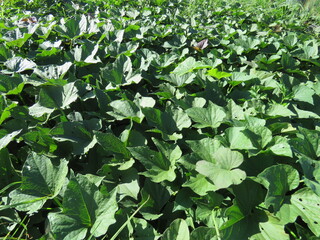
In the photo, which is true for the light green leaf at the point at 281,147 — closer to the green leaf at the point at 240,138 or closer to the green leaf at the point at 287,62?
the green leaf at the point at 240,138

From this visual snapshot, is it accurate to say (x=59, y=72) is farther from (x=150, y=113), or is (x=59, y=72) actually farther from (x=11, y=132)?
(x=150, y=113)

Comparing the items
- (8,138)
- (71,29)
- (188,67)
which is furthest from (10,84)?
(188,67)

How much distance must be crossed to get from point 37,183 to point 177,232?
63 cm

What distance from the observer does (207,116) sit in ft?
4.83

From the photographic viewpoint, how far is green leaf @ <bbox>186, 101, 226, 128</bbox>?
1.43 metres

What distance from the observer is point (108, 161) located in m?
1.33

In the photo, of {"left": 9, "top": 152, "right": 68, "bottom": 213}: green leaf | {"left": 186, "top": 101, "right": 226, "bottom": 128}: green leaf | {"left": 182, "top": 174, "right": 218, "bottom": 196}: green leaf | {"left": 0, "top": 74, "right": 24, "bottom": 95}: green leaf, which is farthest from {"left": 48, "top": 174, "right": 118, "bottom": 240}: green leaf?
{"left": 0, "top": 74, "right": 24, "bottom": 95}: green leaf

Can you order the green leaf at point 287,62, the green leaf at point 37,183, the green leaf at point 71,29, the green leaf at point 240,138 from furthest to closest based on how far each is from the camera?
the green leaf at point 71,29, the green leaf at point 287,62, the green leaf at point 240,138, the green leaf at point 37,183

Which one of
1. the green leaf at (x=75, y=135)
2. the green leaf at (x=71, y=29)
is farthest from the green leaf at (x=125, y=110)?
the green leaf at (x=71, y=29)

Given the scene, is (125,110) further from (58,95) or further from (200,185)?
(200,185)

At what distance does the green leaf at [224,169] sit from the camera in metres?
1.05

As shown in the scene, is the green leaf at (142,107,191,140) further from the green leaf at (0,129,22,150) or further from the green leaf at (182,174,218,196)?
the green leaf at (0,129,22,150)

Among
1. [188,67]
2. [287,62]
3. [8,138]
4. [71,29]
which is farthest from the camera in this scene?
[71,29]

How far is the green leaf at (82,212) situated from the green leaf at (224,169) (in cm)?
39
